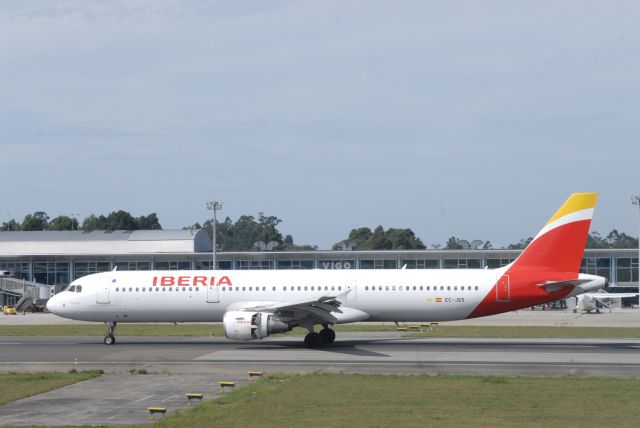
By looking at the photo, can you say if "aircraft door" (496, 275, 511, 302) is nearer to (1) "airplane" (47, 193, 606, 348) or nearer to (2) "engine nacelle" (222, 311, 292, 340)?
(1) "airplane" (47, 193, 606, 348)

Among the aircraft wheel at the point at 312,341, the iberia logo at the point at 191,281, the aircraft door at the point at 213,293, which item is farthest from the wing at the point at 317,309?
the iberia logo at the point at 191,281

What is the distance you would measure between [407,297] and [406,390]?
14172 millimetres

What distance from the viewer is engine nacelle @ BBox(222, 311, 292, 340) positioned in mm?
33719

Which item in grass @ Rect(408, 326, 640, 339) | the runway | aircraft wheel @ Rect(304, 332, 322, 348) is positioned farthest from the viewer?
grass @ Rect(408, 326, 640, 339)

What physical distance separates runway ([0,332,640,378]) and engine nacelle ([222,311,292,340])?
0.65 meters

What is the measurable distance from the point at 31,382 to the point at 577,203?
22.3 m

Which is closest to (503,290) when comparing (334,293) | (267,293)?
(334,293)

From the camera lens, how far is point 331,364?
94.6ft

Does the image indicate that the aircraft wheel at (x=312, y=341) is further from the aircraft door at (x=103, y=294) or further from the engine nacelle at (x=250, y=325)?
the aircraft door at (x=103, y=294)

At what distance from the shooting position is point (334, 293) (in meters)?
37.0

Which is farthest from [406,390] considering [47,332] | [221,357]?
[47,332]

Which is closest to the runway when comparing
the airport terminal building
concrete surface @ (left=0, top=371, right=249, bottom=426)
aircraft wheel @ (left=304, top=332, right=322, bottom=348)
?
aircraft wheel @ (left=304, top=332, right=322, bottom=348)

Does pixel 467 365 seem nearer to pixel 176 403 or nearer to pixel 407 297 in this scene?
pixel 407 297

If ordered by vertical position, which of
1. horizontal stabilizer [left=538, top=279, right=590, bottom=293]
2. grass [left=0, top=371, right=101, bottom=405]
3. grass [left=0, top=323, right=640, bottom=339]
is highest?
horizontal stabilizer [left=538, top=279, right=590, bottom=293]
